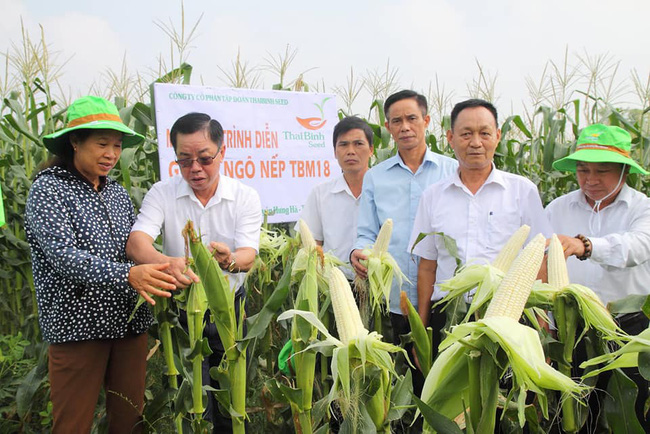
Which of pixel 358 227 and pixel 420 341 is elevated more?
pixel 358 227

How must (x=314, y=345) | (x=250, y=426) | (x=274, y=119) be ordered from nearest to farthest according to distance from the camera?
(x=314, y=345) → (x=250, y=426) → (x=274, y=119)

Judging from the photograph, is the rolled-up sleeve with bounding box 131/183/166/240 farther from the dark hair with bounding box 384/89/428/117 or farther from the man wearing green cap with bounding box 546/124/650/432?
the man wearing green cap with bounding box 546/124/650/432

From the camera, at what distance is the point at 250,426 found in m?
3.65

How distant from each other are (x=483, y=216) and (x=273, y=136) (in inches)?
89.6

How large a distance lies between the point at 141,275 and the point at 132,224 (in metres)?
0.72

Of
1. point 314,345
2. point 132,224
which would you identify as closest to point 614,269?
point 314,345

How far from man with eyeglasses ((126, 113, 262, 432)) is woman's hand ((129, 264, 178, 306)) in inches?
16.2

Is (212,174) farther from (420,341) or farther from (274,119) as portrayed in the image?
(274,119)

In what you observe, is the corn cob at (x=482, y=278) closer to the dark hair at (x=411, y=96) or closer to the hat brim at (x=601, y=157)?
the hat brim at (x=601, y=157)

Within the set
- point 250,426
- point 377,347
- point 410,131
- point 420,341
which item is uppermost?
point 410,131

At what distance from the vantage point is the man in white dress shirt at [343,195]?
3.45 meters

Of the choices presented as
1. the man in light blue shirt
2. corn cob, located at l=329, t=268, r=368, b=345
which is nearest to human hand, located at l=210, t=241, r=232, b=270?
corn cob, located at l=329, t=268, r=368, b=345

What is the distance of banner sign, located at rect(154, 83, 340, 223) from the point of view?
418cm

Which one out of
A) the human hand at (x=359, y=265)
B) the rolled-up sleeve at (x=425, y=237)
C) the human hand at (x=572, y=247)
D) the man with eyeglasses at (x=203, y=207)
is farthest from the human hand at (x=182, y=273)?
the human hand at (x=572, y=247)
